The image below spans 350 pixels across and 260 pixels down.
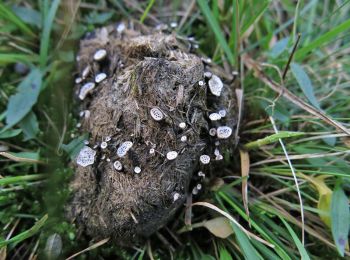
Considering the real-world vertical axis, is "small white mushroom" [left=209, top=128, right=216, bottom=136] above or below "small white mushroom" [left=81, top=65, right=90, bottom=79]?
above

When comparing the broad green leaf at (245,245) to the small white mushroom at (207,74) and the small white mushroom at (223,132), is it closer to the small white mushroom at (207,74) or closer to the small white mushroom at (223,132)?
the small white mushroom at (223,132)

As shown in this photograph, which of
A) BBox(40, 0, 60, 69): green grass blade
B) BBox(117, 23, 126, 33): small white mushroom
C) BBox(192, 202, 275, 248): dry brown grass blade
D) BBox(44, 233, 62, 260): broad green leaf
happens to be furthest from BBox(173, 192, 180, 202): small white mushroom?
BBox(40, 0, 60, 69): green grass blade

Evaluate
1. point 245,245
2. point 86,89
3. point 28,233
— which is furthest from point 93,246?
point 86,89

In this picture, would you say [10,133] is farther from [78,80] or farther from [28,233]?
[28,233]

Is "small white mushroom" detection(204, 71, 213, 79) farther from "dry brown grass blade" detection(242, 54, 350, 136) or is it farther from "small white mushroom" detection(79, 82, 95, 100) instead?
"small white mushroom" detection(79, 82, 95, 100)

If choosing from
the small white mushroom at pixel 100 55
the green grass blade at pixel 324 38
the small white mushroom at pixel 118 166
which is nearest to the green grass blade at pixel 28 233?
the small white mushroom at pixel 118 166

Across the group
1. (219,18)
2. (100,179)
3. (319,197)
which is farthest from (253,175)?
(219,18)
